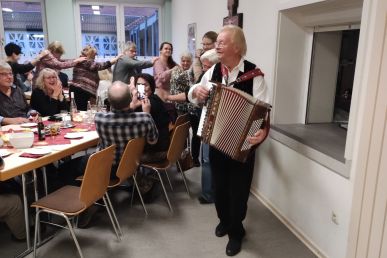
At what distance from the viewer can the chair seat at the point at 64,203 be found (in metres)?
2.00

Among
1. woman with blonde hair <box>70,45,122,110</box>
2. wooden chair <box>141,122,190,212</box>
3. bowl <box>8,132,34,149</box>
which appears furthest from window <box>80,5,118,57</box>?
bowl <box>8,132,34,149</box>

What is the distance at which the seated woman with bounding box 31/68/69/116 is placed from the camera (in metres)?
3.27

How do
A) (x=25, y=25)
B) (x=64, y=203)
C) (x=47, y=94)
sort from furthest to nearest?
(x=25, y=25)
(x=47, y=94)
(x=64, y=203)

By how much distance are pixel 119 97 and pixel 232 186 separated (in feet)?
3.24

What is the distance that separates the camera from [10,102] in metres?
3.19

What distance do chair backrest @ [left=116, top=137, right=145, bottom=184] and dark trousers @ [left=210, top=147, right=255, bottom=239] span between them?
56cm

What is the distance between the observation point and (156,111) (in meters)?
2.83

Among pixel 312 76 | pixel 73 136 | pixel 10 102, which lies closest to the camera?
pixel 73 136

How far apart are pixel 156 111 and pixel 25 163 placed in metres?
1.16

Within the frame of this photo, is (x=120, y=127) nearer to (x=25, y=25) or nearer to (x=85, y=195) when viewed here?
(x=85, y=195)

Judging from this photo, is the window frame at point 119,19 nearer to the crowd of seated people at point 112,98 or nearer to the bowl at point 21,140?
the crowd of seated people at point 112,98

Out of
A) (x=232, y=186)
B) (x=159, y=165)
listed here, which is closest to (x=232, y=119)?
(x=232, y=186)

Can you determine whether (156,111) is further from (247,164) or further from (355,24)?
(355,24)

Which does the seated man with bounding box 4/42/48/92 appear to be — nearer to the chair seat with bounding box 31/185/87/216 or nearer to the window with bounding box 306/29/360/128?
→ the chair seat with bounding box 31/185/87/216
